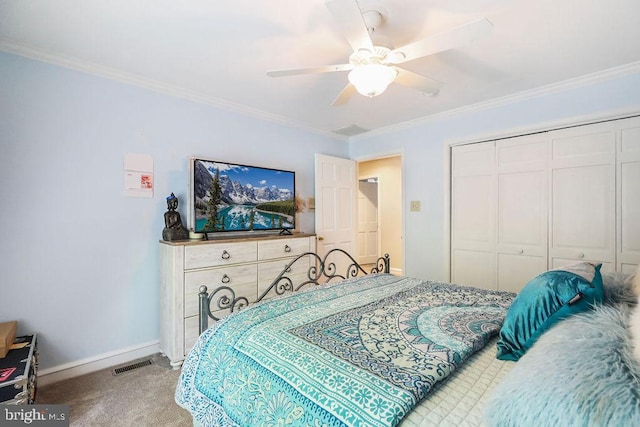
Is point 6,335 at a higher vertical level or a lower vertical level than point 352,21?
lower

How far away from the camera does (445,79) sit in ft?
8.61

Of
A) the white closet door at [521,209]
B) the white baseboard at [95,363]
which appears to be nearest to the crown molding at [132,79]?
the white baseboard at [95,363]

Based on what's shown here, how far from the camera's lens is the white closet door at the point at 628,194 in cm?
243

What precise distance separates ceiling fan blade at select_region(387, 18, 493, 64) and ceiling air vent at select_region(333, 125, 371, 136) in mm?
2286

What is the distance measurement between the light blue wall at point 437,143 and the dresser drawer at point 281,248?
4.75 ft

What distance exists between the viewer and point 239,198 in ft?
10.2

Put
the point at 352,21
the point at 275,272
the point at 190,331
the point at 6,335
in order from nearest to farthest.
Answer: the point at 352,21 → the point at 6,335 → the point at 190,331 → the point at 275,272

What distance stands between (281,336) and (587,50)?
284 cm

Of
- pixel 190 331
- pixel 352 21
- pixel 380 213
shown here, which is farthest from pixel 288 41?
pixel 380 213

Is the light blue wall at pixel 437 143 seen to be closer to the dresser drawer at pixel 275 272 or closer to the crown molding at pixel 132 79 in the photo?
the dresser drawer at pixel 275 272

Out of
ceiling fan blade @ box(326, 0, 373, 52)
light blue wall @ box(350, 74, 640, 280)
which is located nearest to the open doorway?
light blue wall @ box(350, 74, 640, 280)

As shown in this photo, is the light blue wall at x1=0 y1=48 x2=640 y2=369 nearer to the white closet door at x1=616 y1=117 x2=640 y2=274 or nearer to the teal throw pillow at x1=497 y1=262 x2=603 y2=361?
the white closet door at x1=616 y1=117 x2=640 y2=274

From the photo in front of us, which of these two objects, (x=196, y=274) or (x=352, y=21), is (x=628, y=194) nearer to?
(x=352, y=21)

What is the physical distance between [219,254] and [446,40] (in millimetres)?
2243
